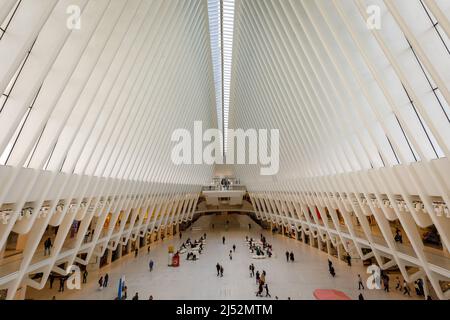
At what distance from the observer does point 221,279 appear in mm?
16547

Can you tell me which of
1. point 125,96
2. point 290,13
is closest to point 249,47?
point 290,13

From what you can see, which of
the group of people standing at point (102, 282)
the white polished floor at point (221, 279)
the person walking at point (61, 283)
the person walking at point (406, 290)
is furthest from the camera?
the group of people standing at point (102, 282)

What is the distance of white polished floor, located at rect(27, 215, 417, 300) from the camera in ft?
45.3

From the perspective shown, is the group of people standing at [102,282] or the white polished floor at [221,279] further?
the group of people standing at [102,282]

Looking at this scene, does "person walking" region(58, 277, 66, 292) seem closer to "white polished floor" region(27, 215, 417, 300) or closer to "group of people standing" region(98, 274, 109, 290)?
"white polished floor" region(27, 215, 417, 300)

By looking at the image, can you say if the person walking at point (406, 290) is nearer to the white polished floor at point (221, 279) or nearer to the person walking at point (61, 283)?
the white polished floor at point (221, 279)

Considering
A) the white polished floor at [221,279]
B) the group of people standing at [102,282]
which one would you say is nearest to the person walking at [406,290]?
the white polished floor at [221,279]

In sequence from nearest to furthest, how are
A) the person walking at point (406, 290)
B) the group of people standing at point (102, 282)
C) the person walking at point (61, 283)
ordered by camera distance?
the person walking at point (406, 290)
the person walking at point (61, 283)
the group of people standing at point (102, 282)

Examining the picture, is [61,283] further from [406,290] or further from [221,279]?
[406,290]

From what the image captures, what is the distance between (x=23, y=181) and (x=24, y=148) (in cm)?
106

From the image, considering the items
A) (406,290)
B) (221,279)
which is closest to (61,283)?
(221,279)

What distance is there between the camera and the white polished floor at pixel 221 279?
45.3ft

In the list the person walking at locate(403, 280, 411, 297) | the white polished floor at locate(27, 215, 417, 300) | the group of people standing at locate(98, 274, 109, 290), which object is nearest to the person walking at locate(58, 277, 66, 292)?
the white polished floor at locate(27, 215, 417, 300)

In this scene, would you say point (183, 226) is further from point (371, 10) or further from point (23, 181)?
point (371, 10)
